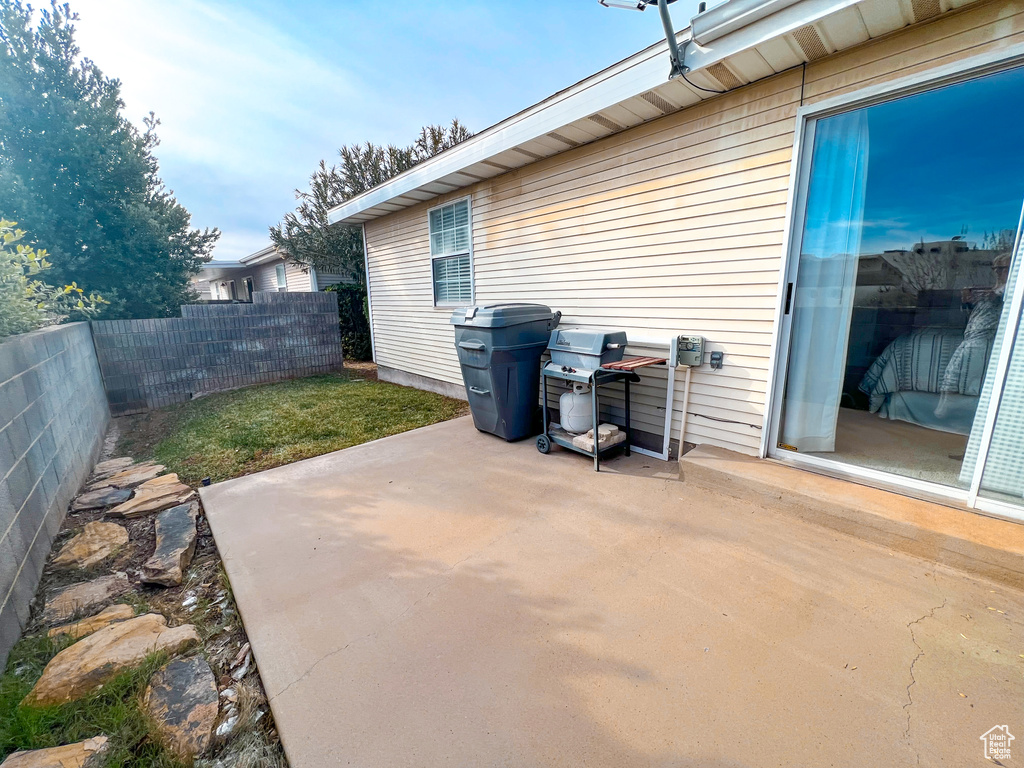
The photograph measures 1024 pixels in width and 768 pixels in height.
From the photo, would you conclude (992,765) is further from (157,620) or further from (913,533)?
(157,620)

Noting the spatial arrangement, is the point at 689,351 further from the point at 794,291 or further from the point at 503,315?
the point at 503,315

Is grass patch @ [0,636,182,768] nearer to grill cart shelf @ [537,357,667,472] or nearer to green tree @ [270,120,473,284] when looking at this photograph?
grill cart shelf @ [537,357,667,472]

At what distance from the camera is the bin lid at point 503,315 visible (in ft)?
11.5

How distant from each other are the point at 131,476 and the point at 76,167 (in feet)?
15.6

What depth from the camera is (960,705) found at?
51.8 inches

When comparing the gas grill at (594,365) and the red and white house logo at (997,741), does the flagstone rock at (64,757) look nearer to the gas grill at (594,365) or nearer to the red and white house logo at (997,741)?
the red and white house logo at (997,741)

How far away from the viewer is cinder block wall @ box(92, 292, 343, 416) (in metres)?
5.22

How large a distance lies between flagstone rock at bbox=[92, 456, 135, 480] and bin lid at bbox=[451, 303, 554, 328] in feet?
10.4

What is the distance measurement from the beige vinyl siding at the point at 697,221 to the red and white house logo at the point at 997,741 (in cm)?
180

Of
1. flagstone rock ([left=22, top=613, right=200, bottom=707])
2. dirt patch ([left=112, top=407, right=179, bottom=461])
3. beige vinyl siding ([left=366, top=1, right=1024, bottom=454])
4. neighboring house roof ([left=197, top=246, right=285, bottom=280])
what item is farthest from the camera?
neighboring house roof ([left=197, top=246, right=285, bottom=280])

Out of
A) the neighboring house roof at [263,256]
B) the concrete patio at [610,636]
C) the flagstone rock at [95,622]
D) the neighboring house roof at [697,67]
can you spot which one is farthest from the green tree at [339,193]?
the flagstone rock at [95,622]

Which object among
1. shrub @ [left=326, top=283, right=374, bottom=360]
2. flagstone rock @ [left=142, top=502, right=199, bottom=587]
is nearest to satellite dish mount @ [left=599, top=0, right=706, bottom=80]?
flagstone rock @ [left=142, top=502, right=199, bottom=587]

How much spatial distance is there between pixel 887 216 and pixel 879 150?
41 centimetres

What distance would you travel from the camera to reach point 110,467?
353 cm
